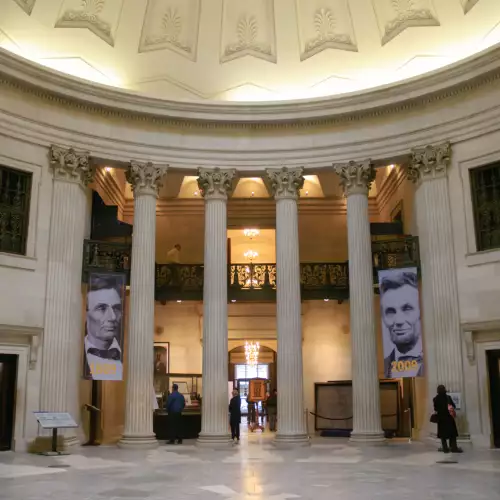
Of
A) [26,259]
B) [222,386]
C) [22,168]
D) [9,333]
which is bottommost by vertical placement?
[222,386]

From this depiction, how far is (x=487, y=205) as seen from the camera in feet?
46.1

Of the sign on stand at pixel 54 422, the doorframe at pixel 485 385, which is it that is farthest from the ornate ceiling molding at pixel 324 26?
the sign on stand at pixel 54 422

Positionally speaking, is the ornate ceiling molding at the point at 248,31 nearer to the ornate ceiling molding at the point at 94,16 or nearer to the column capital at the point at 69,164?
the ornate ceiling molding at the point at 94,16

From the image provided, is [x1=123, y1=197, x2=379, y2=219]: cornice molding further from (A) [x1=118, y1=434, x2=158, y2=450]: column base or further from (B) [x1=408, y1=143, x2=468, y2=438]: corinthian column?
(A) [x1=118, y1=434, x2=158, y2=450]: column base

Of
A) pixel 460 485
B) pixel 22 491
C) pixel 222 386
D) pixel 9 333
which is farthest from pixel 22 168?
pixel 460 485

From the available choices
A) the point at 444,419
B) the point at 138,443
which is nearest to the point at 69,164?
the point at 138,443

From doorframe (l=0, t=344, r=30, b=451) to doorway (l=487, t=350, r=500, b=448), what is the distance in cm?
1010

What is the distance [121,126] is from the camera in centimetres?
1573

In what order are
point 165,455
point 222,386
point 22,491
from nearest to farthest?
1. point 22,491
2. point 165,455
3. point 222,386

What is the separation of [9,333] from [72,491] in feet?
20.2

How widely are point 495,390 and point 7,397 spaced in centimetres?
1060

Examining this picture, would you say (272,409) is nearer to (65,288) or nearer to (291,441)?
(291,441)

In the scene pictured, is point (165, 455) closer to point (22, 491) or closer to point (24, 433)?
point (24, 433)

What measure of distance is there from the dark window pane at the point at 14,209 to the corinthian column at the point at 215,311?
4.39m
